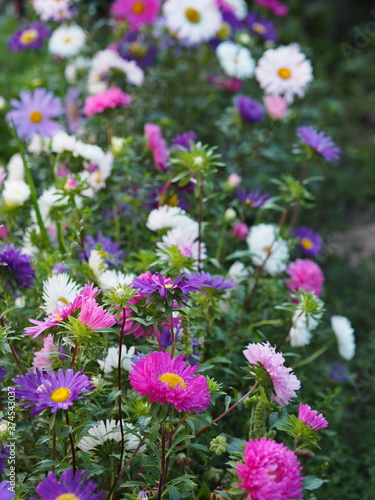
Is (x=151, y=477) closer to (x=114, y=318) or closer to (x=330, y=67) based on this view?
(x=114, y=318)

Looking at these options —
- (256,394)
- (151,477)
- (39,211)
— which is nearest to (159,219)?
(39,211)

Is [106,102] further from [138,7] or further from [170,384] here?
[170,384]

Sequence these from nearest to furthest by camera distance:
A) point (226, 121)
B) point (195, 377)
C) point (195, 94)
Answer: point (195, 377), point (226, 121), point (195, 94)

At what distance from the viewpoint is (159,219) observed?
137 cm

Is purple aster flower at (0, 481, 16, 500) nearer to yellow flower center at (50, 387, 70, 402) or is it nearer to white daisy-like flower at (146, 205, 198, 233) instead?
A: yellow flower center at (50, 387, 70, 402)

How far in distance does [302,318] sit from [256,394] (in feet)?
1.17

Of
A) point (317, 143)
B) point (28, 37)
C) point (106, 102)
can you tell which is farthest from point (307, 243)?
point (28, 37)

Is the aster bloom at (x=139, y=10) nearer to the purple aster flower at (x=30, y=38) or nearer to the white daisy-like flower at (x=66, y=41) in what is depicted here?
the white daisy-like flower at (x=66, y=41)

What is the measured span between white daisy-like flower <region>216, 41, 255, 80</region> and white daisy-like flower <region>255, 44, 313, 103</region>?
1.45 ft

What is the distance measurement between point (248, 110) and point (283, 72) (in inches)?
6.9

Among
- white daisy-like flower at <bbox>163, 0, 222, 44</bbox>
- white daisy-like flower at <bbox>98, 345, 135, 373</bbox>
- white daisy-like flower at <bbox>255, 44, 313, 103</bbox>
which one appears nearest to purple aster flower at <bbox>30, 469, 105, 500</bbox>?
white daisy-like flower at <bbox>98, 345, 135, 373</bbox>

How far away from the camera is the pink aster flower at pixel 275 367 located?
2.98 feet

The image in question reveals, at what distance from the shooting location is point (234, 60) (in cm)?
227

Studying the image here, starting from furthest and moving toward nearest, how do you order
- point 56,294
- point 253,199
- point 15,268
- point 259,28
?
point 259,28 → point 253,199 → point 15,268 → point 56,294
